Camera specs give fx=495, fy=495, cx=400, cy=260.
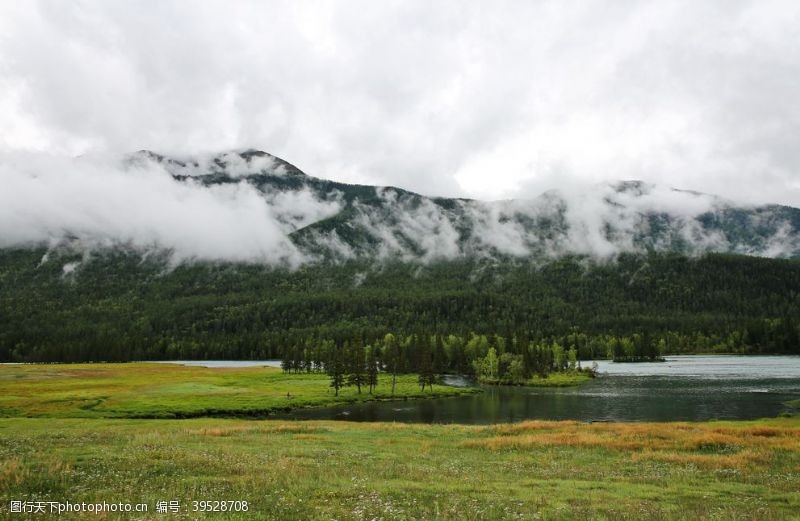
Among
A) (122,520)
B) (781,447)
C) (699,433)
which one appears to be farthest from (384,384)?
(122,520)

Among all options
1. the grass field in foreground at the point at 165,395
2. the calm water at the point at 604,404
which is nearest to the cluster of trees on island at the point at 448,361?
the grass field in foreground at the point at 165,395

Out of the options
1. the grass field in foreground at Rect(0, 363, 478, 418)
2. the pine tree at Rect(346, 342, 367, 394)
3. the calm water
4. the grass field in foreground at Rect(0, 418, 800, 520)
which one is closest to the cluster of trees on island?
the pine tree at Rect(346, 342, 367, 394)

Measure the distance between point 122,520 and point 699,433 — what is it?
49.0 metres

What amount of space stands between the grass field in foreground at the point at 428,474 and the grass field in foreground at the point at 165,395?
4210 centimetres

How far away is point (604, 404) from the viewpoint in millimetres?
92938

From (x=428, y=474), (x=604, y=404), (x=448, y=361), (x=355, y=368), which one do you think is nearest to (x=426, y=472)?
(x=428, y=474)

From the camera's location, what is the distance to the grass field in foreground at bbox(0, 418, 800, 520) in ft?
63.2

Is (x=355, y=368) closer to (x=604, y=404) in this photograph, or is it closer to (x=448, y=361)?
(x=604, y=404)

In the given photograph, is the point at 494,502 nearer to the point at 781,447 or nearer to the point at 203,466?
the point at 203,466

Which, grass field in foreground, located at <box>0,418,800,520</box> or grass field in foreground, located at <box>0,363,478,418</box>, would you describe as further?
grass field in foreground, located at <box>0,363,478,418</box>

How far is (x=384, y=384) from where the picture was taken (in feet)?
450

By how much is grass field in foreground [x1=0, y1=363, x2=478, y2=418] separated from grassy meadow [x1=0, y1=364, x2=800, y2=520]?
2570 centimetres

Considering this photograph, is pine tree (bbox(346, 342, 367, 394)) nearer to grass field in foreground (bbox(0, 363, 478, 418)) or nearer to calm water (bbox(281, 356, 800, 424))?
grass field in foreground (bbox(0, 363, 478, 418))

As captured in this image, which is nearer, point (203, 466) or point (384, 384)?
point (203, 466)
